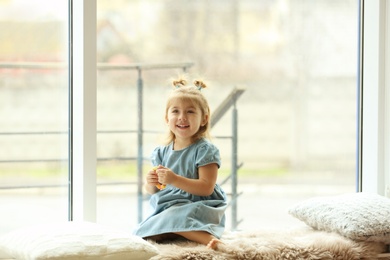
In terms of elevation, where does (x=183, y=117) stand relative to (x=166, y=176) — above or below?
above

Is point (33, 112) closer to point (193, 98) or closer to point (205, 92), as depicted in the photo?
point (193, 98)

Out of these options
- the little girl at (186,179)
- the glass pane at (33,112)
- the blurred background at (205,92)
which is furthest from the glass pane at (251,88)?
the little girl at (186,179)

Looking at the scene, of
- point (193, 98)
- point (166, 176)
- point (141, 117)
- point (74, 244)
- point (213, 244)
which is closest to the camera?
point (74, 244)

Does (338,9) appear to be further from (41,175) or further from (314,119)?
(41,175)

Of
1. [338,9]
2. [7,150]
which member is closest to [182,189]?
[7,150]

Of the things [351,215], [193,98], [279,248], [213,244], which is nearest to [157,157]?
[193,98]

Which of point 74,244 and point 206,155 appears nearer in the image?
point 74,244

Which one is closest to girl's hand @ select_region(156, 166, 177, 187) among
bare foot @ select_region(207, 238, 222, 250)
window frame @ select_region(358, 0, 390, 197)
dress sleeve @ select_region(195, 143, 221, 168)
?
dress sleeve @ select_region(195, 143, 221, 168)

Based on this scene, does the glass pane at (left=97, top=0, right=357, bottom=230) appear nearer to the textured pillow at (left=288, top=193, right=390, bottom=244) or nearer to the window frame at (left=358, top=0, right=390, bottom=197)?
the window frame at (left=358, top=0, right=390, bottom=197)

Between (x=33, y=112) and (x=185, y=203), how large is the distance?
675mm

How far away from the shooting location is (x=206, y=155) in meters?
2.68

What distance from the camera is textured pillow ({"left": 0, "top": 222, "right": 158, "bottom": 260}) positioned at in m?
2.15

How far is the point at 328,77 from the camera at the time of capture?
331cm

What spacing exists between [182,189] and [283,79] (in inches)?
33.9
